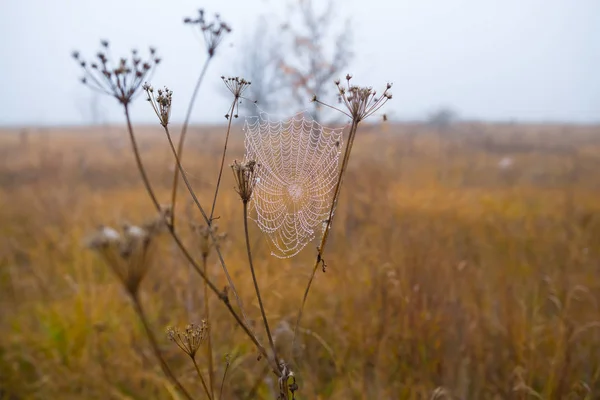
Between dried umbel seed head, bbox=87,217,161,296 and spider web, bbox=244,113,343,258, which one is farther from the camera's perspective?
spider web, bbox=244,113,343,258

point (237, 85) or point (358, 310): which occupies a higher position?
point (237, 85)

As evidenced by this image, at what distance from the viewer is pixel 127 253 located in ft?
3.11

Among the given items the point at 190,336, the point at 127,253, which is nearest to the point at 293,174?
the point at 190,336

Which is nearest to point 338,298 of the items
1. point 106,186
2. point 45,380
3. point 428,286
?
point 428,286

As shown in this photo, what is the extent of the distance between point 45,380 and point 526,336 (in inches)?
120

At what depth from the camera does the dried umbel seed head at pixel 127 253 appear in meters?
0.91

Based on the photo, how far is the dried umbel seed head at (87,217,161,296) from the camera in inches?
35.9

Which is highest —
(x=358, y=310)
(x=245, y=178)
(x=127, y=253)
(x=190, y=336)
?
(x=245, y=178)

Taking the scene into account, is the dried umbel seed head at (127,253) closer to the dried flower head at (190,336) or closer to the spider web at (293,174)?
the dried flower head at (190,336)

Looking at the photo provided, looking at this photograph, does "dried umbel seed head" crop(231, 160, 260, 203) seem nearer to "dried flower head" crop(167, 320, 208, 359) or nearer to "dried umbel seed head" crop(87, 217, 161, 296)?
"dried umbel seed head" crop(87, 217, 161, 296)

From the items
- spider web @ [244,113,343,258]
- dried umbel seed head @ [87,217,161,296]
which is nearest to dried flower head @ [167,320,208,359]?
dried umbel seed head @ [87,217,161,296]

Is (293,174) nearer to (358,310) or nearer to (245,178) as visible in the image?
(358,310)

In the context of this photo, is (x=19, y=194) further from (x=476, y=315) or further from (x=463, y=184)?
(x=463, y=184)

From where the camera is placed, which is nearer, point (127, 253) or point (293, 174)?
point (127, 253)
